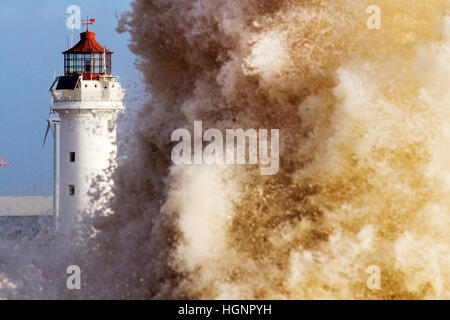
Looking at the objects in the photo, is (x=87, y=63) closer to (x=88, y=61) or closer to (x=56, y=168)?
(x=88, y=61)

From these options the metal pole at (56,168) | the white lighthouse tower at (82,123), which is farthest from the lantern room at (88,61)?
the metal pole at (56,168)

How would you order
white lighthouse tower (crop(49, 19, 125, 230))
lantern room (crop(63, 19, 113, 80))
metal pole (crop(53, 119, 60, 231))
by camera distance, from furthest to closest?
lantern room (crop(63, 19, 113, 80))
metal pole (crop(53, 119, 60, 231))
white lighthouse tower (crop(49, 19, 125, 230))

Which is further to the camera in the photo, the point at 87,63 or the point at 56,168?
the point at 87,63

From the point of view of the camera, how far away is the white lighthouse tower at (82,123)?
1200 inches

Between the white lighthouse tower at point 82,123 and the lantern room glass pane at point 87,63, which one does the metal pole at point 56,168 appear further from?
the lantern room glass pane at point 87,63

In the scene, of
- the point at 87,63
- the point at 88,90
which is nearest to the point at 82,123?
the point at 88,90

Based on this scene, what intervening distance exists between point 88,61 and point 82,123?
6.96 feet

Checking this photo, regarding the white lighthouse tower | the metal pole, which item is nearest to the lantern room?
the white lighthouse tower

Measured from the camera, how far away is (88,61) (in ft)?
105

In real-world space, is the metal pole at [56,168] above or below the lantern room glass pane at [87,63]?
below

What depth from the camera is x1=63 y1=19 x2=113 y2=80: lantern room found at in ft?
105

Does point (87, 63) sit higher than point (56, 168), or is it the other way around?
point (87, 63)

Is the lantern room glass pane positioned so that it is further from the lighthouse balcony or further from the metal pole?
the metal pole

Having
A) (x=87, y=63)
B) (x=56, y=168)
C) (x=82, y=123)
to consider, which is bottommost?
(x=56, y=168)
